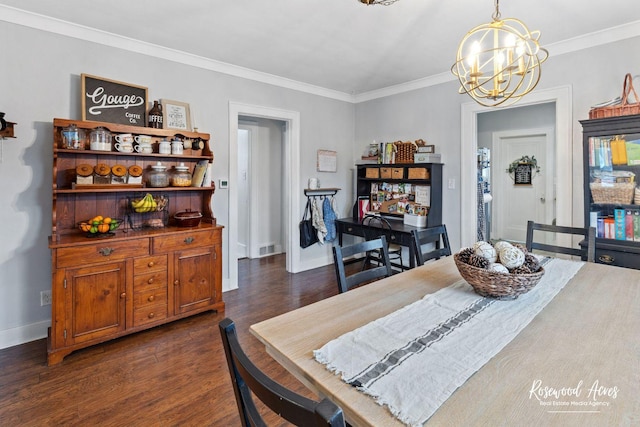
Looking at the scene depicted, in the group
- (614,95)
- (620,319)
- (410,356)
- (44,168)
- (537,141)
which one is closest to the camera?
(410,356)

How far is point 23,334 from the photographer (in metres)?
2.57

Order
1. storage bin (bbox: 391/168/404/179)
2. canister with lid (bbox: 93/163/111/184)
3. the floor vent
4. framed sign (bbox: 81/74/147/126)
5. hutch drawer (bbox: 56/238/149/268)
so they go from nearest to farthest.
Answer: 1. hutch drawer (bbox: 56/238/149/268)
2. canister with lid (bbox: 93/163/111/184)
3. framed sign (bbox: 81/74/147/126)
4. storage bin (bbox: 391/168/404/179)
5. the floor vent

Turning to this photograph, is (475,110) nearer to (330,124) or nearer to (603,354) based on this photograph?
(330,124)

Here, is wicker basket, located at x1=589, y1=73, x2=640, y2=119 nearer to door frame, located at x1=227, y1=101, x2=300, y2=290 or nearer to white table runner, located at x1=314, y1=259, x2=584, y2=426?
white table runner, located at x1=314, y1=259, x2=584, y2=426

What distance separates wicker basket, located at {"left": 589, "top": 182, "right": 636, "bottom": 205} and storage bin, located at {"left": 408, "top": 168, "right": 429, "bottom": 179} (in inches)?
61.8

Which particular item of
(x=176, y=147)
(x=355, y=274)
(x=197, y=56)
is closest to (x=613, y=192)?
(x=355, y=274)

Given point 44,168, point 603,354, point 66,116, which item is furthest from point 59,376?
point 603,354

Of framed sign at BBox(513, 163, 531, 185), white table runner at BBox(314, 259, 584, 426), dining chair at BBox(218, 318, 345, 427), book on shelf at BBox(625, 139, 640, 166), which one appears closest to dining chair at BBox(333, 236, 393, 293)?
white table runner at BBox(314, 259, 584, 426)

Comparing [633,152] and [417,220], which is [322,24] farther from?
[633,152]

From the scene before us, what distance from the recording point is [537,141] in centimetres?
517

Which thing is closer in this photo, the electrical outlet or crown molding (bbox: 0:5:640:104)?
crown molding (bbox: 0:5:640:104)

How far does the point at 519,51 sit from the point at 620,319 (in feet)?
3.91

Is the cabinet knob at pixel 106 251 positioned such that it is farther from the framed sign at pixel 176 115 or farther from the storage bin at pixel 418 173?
the storage bin at pixel 418 173

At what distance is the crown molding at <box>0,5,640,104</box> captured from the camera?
2.53 metres
